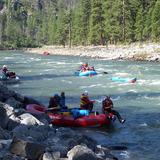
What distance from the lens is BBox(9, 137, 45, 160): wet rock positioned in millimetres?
12289

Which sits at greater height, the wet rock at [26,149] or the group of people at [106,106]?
the wet rock at [26,149]

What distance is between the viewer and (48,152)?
41.1ft

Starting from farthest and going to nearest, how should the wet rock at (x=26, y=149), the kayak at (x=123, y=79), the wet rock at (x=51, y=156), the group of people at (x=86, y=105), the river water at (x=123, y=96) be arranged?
the kayak at (x=123, y=79) → the group of people at (x=86, y=105) → the river water at (x=123, y=96) → the wet rock at (x=26, y=149) → the wet rock at (x=51, y=156)

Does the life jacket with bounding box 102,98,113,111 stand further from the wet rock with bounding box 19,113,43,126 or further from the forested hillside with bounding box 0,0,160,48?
the forested hillside with bounding box 0,0,160,48

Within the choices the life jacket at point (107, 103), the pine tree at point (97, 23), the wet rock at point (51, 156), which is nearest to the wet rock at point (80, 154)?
the wet rock at point (51, 156)

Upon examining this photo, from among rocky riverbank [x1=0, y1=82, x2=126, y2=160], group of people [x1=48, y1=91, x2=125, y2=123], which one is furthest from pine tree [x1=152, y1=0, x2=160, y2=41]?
rocky riverbank [x1=0, y1=82, x2=126, y2=160]

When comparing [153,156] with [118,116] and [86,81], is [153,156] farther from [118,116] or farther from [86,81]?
[86,81]

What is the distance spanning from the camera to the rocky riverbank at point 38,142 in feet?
40.4

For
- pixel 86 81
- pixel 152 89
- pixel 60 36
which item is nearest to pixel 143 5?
pixel 60 36

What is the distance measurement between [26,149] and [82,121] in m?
8.97

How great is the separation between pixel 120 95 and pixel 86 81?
348 inches

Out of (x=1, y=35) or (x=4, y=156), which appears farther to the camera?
(x=1, y=35)

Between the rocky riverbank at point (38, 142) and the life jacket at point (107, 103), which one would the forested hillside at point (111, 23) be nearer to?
the life jacket at point (107, 103)

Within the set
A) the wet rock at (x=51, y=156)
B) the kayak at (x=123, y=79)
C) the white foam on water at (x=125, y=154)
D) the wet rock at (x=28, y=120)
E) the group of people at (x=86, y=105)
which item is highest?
the wet rock at (x=28, y=120)
